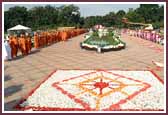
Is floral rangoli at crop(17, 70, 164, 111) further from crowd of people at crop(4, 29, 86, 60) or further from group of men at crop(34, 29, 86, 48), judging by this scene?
group of men at crop(34, 29, 86, 48)

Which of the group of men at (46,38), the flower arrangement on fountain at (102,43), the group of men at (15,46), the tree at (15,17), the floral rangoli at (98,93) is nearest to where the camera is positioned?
the floral rangoli at (98,93)

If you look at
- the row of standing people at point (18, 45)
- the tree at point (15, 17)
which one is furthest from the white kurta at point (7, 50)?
the tree at point (15, 17)

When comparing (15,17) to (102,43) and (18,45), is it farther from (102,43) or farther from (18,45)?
(18,45)

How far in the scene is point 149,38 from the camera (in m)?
22.8

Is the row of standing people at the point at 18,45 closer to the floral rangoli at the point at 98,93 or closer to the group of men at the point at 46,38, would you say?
the group of men at the point at 46,38

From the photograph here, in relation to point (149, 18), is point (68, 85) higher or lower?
lower

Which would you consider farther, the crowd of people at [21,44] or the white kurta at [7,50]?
the crowd of people at [21,44]

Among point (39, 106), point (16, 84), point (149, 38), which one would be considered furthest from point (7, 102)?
point (149, 38)

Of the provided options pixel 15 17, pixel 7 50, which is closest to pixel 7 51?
pixel 7 50

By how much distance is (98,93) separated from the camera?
6336 millimetres

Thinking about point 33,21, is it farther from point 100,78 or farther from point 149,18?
point 100,78

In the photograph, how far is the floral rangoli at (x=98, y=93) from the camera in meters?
5.46

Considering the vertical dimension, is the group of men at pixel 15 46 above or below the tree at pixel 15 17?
below

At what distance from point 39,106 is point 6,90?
1580 mm
